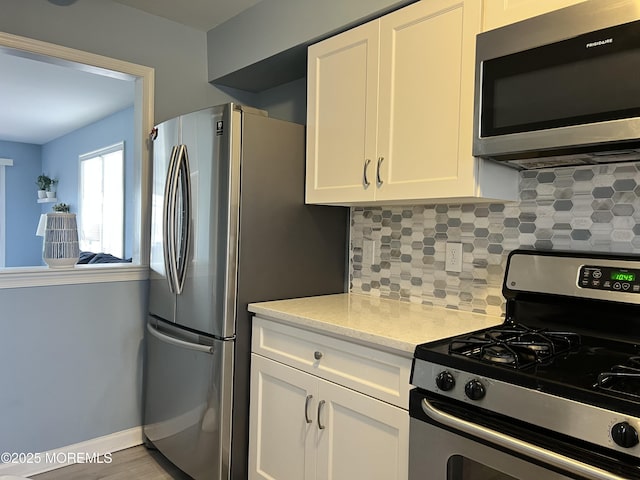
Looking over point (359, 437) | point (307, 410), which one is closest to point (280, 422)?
point (307, 410)

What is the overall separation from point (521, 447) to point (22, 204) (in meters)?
8.16

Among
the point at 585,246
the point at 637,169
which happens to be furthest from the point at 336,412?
the point at 637,169

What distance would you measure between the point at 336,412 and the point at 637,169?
4.22 feet

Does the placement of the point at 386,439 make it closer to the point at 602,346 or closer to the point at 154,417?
the point at 602,346

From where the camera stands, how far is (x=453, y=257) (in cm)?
202

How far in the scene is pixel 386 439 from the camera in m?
1.51

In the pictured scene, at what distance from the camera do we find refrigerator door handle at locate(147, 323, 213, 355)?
210 cm

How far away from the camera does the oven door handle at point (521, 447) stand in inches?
39.4

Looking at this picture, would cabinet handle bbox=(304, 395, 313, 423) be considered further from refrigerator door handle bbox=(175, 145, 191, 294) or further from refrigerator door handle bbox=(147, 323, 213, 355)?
refrigerator door handle bbox=(175, 145, 191, 294)

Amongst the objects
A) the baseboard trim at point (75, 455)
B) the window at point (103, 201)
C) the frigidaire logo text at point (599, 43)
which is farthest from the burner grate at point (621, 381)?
the window at point (103, 201)

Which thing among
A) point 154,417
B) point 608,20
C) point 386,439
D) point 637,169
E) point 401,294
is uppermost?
point 608,20

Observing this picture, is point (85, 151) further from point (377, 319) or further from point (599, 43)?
point (599, 43)

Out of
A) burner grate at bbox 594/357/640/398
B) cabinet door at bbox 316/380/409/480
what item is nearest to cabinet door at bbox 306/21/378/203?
cabinet door at bbox 316/380/409/480

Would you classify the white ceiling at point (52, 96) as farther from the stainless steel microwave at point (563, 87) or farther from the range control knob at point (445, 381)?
the range control knob at point (445, 381)
